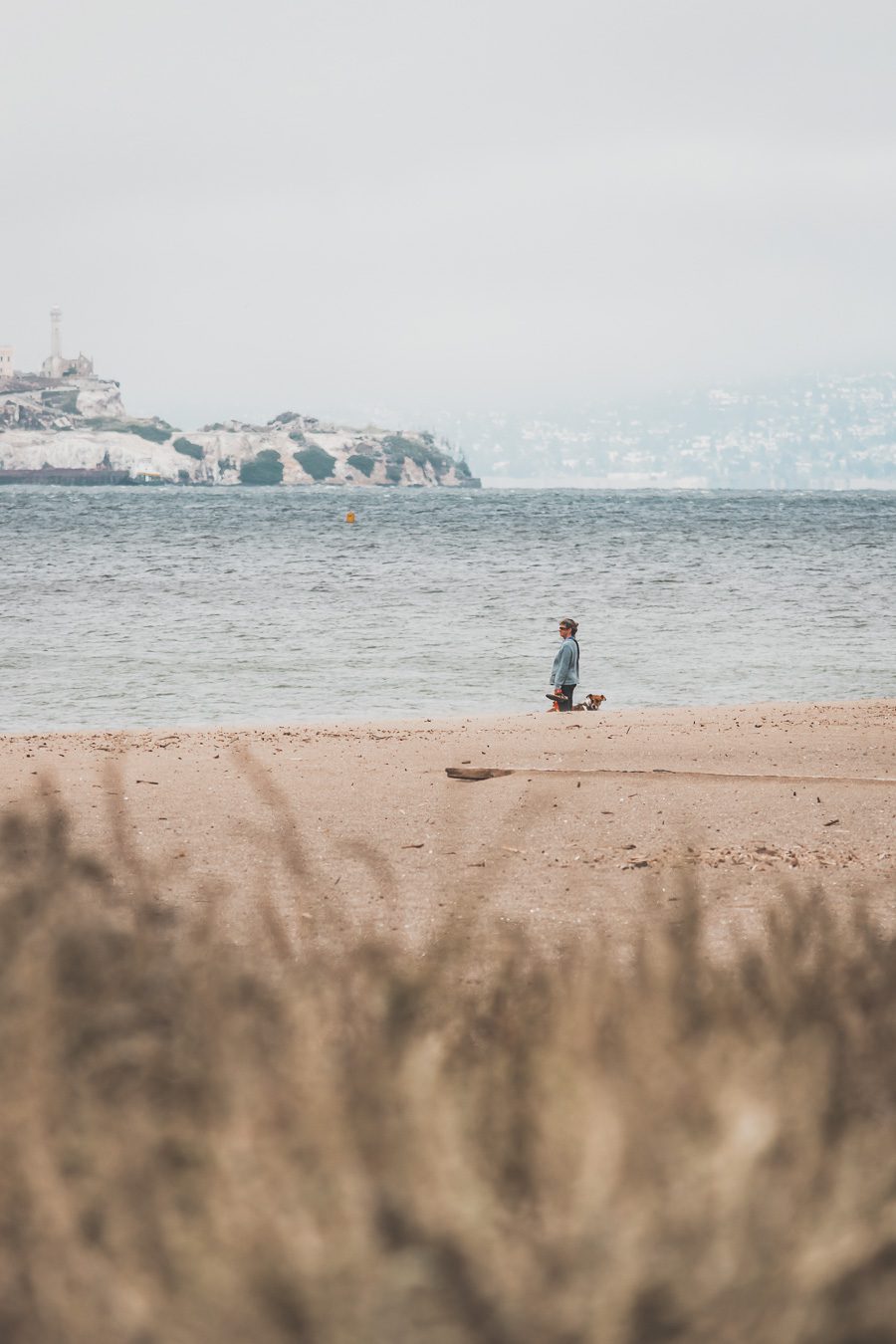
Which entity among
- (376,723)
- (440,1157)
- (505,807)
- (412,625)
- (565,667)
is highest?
(440,1157)

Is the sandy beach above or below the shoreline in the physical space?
above

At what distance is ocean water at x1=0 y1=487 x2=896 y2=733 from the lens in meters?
20.4

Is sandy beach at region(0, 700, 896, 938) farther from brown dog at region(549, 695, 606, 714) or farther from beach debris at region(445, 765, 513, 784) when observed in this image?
brown dog at region(549, 695, 606, 714)

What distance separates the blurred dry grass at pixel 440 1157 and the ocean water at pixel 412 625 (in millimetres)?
16199

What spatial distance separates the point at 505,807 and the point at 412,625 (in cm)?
1975

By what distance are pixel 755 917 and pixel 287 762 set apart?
6.39 meters

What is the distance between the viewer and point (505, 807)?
9906 mm

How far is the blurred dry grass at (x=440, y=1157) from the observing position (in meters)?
1.37

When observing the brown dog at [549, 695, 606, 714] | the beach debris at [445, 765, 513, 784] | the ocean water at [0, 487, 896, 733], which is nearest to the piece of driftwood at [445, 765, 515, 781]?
the beach debris at [445, 765, 513, 784]

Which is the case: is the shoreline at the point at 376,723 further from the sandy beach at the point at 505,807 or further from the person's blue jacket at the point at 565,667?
the person's blue jacket at the point at 565,667

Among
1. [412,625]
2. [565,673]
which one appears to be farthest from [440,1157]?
[412,625]

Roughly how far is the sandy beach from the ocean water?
4.75 metres

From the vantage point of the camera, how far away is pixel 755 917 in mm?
6594

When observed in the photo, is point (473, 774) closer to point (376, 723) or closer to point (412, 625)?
point (376, 723)
